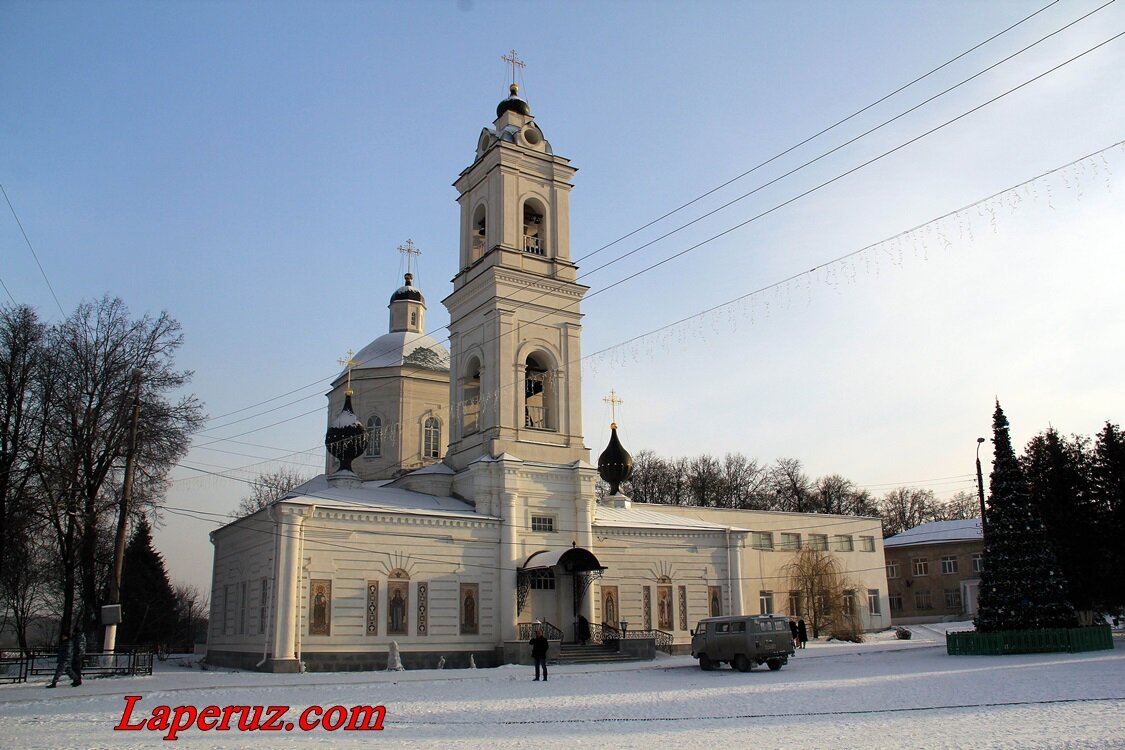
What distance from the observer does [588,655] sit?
94.5 ft

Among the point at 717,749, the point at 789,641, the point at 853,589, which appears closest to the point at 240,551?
the point at 789,641

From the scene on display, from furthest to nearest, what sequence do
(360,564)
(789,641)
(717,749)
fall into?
(360,564)
(789,641)
(717,749)

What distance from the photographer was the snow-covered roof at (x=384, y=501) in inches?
1097

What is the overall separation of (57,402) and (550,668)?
15123 mm

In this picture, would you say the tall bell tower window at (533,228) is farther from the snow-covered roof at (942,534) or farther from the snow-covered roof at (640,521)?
the snow-covered roof at (942,534)

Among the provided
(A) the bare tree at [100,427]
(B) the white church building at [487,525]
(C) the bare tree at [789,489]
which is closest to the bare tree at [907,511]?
(C) the bare tree at [789,489]

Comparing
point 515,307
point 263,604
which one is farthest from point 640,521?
point 263,604

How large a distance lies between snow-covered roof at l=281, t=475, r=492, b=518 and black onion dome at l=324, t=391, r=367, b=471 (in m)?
3.24

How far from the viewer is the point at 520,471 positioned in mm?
31281

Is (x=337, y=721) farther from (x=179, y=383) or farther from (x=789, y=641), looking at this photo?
(x=179, y=383)

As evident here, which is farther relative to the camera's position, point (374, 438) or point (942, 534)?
point (942, 534)

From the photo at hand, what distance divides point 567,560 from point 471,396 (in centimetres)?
828

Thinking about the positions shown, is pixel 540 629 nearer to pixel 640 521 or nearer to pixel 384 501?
pixel 384 501

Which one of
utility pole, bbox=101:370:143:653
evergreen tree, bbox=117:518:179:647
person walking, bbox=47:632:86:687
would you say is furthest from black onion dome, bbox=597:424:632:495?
evergreen tree, bbox=117:518:179:647
